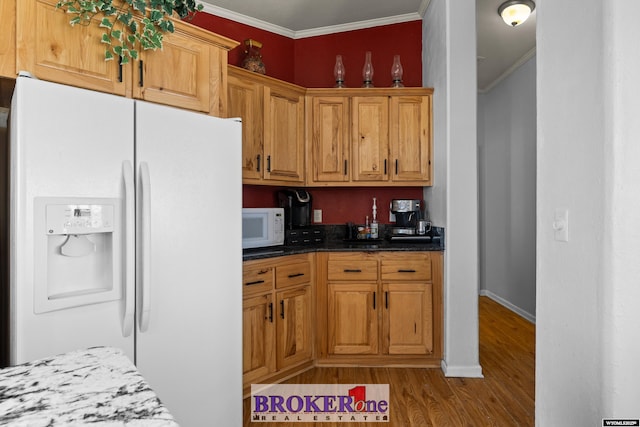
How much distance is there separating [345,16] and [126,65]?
2.34 m

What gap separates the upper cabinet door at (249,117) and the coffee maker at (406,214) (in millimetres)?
1200

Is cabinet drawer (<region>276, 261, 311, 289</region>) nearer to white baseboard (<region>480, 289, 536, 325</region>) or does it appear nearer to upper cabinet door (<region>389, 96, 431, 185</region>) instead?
upper cabinet door (<region>389, 96, 431, 185</region>)

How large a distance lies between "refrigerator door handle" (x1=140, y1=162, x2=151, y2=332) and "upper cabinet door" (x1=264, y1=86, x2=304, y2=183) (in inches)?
61.5

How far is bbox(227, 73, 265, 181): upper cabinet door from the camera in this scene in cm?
296

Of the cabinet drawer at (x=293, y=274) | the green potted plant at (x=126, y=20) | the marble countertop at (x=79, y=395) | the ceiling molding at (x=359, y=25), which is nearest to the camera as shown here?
the marble countertop at (x=79, y=395)

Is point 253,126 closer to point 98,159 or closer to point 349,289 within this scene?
point 349,289

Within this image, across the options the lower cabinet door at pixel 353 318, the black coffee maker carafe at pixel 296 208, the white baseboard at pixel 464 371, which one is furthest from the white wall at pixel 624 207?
the black coffee maker carafe at pixel 296 208

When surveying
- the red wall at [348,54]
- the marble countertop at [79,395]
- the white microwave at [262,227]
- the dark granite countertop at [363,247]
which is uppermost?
the red wall at [348,54]

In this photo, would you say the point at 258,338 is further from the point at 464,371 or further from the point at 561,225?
the point at 561,225

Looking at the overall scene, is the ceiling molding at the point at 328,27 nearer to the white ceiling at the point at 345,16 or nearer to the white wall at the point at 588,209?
the white ceiling at the point at 345,16

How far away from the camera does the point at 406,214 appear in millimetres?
3596

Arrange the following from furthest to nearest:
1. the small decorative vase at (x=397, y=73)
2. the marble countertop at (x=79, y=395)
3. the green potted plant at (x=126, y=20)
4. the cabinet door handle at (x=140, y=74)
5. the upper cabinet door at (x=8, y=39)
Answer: the small decorative vase at (x=397, y=73), the cabinet door handle at (x=140, y=74), the green potted plant at (x=126, y=20), the upper cabinet door at (x=8, y=39), the marble countertop at (x=79, y=395)

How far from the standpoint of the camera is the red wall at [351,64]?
3.81 meters

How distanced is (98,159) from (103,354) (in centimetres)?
87
